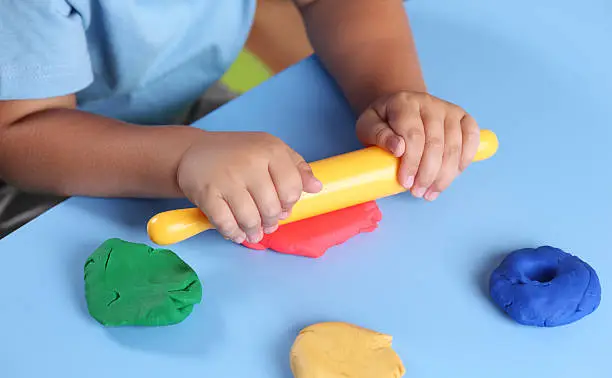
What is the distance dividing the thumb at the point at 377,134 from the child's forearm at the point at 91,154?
14 cm

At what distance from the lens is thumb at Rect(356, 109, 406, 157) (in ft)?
1.81

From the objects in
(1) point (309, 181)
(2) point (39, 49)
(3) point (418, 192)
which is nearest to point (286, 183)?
(1) point (309, 181)

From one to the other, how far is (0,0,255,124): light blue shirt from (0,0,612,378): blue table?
112 millimetres

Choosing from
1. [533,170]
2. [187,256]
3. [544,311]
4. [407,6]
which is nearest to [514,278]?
[544,311]

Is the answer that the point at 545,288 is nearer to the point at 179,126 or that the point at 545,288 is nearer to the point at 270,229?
the point at 270,229

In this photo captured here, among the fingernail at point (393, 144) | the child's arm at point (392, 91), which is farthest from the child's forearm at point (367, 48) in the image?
the fingernail at point (393, 144)

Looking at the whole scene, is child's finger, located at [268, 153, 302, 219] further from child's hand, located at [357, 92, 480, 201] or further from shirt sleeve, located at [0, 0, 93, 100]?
shirt sleeve, located at [0, 0, 93, 100]

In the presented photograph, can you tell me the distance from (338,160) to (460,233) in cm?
12

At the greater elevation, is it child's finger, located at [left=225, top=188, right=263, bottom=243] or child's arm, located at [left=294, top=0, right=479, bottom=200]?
child's arm, located at [left=294, top=0, right=479, bottom=200]

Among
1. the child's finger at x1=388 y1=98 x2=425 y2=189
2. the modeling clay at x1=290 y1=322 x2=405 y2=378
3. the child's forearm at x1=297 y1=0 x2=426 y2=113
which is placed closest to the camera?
the modeling clay at x1=290 y1=322 x2=405 y2=378

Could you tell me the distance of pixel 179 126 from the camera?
1.90ft

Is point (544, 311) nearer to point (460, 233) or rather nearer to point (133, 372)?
point (460, 233)

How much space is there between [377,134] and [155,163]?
18cm

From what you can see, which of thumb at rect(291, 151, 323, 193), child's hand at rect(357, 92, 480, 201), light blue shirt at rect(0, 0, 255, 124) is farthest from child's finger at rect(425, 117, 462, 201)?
light blue shirt at rect(0, 0, 255, 124)
